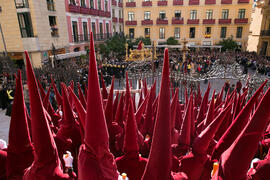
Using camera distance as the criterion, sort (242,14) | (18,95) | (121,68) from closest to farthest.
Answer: (18,95), (121,68), (242,14)

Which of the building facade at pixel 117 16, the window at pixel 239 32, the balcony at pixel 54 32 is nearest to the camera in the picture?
the balcony at pixel 54 32

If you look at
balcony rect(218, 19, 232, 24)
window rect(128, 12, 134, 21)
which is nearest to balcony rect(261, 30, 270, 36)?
balcony rect(218, 19, 232, 24)

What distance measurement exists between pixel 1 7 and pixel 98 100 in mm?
16769

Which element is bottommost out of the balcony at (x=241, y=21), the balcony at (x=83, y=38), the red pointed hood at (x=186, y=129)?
the red pointed hood at (x=186, y=129)

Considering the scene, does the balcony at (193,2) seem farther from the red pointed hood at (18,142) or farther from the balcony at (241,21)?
the red pointed hood at (18,142)

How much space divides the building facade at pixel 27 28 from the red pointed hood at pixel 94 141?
13.4 m

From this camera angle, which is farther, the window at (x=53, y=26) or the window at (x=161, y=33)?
the window at (x=161, y=33)

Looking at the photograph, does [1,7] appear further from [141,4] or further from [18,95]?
[141,4]

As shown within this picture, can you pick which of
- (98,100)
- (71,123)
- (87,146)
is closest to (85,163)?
(87,146)

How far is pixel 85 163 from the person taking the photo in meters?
0.72

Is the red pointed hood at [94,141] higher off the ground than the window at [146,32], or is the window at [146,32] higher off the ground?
the window at [146,32]

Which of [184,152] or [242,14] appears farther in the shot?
[242,14]

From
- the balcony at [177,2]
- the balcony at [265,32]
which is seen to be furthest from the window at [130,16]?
the balcony at [265,32]

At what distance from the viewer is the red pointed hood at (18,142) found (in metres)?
0.84
